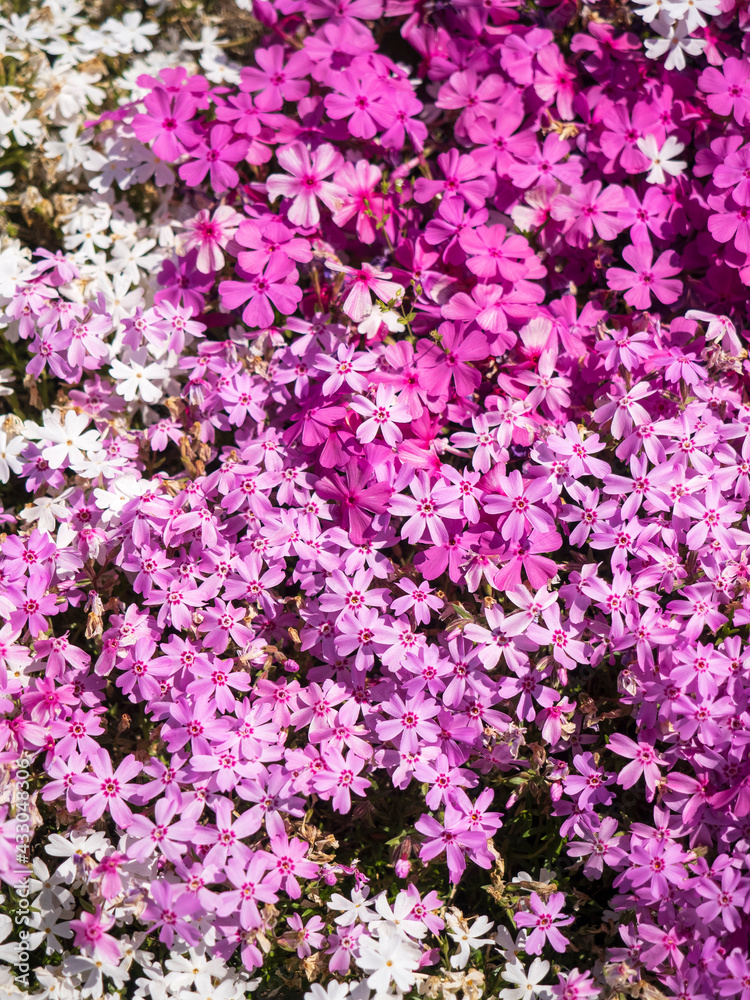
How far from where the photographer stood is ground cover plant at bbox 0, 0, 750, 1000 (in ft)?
7.48

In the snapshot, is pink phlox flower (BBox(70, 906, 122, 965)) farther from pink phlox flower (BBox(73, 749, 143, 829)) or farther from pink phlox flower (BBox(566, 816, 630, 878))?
pink phlox flower (BBox(566, 816, 630, 878))

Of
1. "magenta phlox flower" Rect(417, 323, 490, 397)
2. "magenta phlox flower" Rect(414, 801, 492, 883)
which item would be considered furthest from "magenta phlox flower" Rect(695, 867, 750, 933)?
"magenta phlox flower" Rect(417, 323, 490, 397)

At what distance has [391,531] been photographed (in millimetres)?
2469

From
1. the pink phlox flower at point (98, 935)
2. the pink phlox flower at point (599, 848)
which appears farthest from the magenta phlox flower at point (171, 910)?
the pink phlox flower at point (599, 848)

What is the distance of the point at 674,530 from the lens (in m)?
2.41

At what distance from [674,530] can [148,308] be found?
2033 mm

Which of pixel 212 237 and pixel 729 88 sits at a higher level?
pixel 729 88

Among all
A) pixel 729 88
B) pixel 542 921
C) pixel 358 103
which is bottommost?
pixel 542 921

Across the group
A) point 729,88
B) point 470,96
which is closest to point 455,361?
point 470,96

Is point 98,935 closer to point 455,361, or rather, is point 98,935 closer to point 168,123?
point 455,361

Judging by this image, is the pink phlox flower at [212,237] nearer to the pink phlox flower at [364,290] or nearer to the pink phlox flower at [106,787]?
the pink phlox flower at [364,290]

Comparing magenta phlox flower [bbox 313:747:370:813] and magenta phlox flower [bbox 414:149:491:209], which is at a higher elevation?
magenta phlox flower [bbox 414:149:491:209]

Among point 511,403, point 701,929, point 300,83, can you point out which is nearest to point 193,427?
point 511,403

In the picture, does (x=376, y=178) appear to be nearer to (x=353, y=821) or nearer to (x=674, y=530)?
(x=674, y=530)
